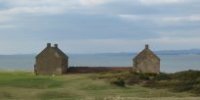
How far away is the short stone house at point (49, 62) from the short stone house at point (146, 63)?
13.3 meters

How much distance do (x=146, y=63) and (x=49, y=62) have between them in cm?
1725

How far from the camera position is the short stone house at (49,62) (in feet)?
371

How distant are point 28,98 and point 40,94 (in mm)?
3807

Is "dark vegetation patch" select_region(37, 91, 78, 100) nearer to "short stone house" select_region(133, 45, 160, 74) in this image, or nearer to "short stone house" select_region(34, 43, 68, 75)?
"short stone house" select_region(34, 43, 68, 75)

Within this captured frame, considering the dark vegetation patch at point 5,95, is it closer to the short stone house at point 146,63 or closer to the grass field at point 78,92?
the grass field at point 78,92

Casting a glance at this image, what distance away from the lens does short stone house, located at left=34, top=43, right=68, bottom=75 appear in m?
113

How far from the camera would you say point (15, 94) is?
59.0m

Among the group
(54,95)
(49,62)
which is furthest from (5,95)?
(49,62)

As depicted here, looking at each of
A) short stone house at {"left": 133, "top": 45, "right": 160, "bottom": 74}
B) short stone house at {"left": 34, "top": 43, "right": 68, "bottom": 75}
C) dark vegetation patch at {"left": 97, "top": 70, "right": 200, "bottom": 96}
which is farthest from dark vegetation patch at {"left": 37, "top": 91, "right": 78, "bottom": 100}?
short stone house at {"left": 133, "top": 45, "right": 160, "bottom": 74}

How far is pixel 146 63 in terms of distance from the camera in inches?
4483

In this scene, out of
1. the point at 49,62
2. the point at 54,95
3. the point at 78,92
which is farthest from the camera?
the point at 49,62

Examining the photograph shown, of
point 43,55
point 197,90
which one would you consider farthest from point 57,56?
point 197,90

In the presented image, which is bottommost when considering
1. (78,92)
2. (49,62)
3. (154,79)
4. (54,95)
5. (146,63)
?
(154,79)

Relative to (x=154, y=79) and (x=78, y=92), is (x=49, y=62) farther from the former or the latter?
(x=78, y=92)
